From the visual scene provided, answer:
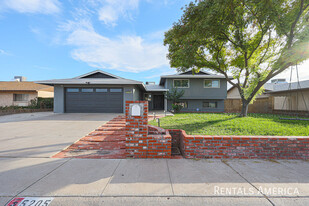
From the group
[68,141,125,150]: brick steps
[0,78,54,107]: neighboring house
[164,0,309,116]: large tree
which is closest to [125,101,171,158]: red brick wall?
[68,141,125,150]: brick steps

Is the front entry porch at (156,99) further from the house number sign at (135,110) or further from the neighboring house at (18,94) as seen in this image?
the house number sign at (135,110)

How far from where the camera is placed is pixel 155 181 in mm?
2404

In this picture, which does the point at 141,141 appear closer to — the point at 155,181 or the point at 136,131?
the point at 136,131

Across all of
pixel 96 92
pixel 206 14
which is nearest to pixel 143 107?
pixel 206 14

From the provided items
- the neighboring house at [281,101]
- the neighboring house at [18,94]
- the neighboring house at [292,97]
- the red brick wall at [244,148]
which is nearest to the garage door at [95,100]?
the neighboring house at [18,94]

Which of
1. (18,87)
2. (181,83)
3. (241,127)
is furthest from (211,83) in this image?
(18,87)

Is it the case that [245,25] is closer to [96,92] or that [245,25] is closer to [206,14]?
[206,14]

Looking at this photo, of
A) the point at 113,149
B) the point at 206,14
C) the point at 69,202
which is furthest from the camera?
the point at 206,14

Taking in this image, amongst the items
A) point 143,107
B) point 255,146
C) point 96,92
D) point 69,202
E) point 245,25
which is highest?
point 245,25

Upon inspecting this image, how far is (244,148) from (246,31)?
7.63m

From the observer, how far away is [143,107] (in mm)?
3393

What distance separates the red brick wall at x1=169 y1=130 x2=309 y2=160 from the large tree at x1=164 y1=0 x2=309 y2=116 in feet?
15.2

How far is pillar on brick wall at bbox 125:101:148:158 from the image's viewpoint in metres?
3.35

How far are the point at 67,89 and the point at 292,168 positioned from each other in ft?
48.7
